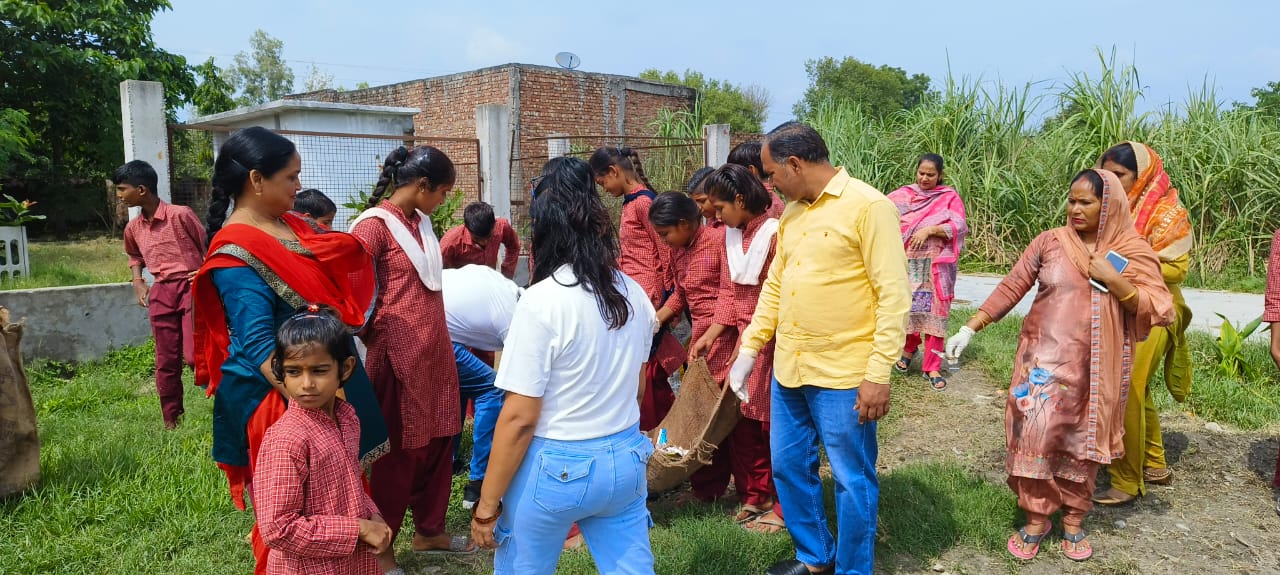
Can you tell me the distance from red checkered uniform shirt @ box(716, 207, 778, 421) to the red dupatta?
162 centimetres

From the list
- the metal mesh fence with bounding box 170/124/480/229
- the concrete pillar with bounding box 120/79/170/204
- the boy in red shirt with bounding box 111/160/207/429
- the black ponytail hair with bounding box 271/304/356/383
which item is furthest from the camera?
the metal mesh fence with bounding box 170/124/480/229

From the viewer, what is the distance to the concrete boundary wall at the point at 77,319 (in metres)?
6.49

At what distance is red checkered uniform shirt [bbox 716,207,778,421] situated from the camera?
11.7ft

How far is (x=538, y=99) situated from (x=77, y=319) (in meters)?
13.1

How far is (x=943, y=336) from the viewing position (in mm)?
5852

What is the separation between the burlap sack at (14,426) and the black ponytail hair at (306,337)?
2.46m

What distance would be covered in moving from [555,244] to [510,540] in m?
0.80

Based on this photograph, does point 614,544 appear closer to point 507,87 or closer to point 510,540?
point 510,540

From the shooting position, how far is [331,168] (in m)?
7.80

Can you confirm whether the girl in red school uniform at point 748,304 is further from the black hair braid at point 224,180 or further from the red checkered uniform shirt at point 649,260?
the black hair braid at point 224,180

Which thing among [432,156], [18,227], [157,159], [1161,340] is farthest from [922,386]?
[18,227]

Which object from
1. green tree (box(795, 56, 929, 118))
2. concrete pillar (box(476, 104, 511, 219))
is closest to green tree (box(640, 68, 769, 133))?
green tree (box(795, 56, 929, 118))

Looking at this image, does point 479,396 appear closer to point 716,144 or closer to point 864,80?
point 716,144

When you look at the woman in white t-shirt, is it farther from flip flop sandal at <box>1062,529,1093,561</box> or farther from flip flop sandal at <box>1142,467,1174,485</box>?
flip flop sandal at <box>1142,467,1174,485</box>
